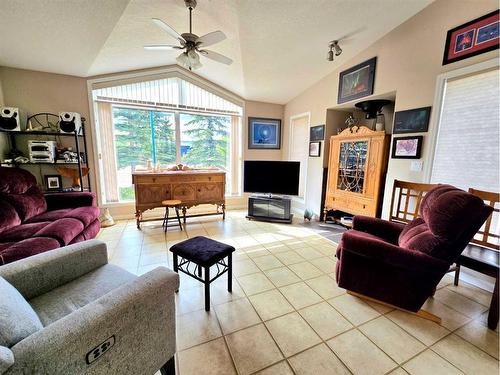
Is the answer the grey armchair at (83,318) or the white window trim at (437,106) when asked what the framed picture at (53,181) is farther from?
the white window trim at (437,106)

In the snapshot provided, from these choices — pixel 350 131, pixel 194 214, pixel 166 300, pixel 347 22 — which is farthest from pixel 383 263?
pixel 194 214

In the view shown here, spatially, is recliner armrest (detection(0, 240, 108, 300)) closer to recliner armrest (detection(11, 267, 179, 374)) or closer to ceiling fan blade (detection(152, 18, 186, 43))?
recliner armrest (detection(11, 267, 179, 374))

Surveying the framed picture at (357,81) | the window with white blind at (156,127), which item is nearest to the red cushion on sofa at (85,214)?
the window with white blind at (156,127)

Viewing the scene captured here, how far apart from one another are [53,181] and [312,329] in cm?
411

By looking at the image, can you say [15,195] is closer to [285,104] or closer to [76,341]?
[76,341]

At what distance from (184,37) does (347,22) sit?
6.20ft

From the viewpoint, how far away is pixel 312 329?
160 cm

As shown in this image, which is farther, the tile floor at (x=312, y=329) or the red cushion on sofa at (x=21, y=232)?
the red cushion on sofa at (x=21, y=232)

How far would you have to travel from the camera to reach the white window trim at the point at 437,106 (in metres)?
2.09

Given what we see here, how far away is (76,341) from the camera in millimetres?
753

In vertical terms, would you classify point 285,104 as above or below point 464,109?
above

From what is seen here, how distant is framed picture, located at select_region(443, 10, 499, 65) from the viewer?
192cm

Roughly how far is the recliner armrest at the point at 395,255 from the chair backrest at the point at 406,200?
1114 mm

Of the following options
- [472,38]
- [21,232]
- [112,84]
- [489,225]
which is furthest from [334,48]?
[21,232]
